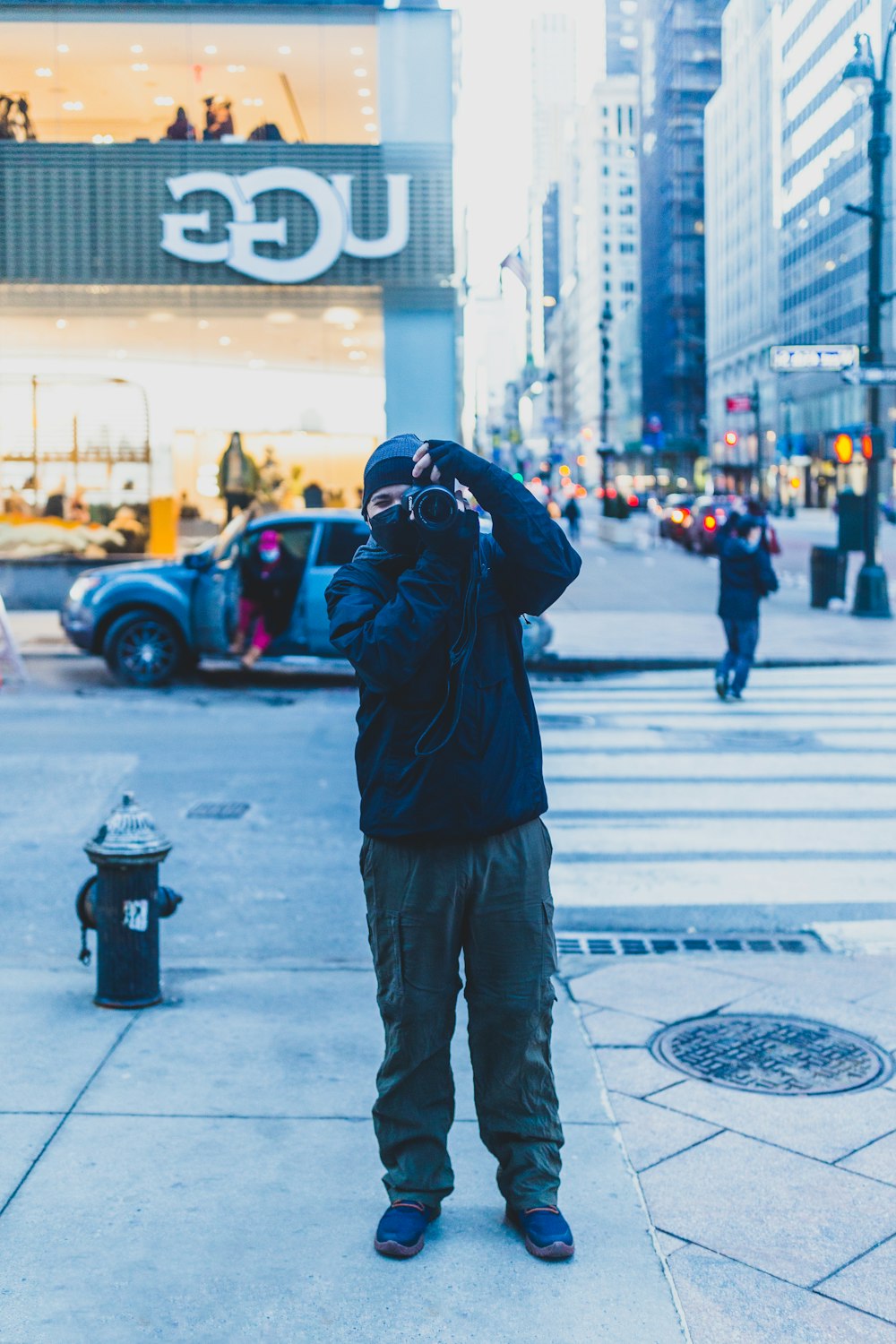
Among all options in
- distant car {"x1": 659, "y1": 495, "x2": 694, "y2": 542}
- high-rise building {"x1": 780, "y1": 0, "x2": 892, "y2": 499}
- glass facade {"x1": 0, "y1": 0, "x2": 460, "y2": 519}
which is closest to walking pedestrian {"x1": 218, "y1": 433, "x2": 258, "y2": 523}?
glass facade {"x1": 0, "y1": 0, "x2": 460, "y2": 519}

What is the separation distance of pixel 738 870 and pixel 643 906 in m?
0.86

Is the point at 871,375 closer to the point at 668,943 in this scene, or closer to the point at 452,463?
the point at 668,943

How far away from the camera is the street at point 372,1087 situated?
3494 mm

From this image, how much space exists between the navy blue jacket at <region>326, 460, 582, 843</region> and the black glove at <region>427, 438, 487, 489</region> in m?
0.02

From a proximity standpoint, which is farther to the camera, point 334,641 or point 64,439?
point 64,439

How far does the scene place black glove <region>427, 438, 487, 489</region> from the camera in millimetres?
3529

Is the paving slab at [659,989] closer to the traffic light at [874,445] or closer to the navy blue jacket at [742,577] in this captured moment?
the navy blue jacket at [742,577]

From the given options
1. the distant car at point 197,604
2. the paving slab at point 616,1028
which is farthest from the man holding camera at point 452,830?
the distant car at point 197,604

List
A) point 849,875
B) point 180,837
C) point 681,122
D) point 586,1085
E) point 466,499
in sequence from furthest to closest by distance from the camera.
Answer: point 681,122, point 180,837, point 849,875, point 586,1085, point 466,499

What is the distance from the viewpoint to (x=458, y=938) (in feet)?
12.4

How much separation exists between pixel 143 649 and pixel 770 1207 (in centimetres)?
1226

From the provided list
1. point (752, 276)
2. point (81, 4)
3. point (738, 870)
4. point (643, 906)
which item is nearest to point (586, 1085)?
point (643, 906)

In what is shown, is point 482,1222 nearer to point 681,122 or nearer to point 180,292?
point 180,292

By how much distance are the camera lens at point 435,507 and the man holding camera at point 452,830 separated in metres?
0.06
